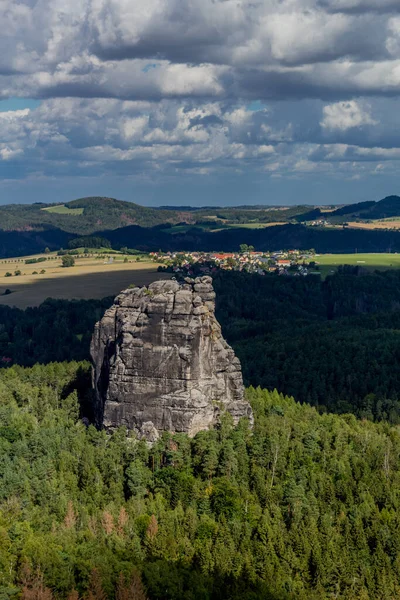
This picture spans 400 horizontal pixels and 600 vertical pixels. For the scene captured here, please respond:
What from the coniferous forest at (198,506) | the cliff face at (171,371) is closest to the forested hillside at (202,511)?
the coniferous forest at (198,506)

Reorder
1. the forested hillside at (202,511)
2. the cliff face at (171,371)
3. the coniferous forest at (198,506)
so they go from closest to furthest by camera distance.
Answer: the forested hillside at (202,511), the coniferous forest at (198,506), the cliff face at (171,371)

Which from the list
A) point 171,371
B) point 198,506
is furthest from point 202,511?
point 171,371

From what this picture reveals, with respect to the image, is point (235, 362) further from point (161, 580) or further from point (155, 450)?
point (161, 580)

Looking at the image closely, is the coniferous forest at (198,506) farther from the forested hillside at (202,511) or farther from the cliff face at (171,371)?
the cliff face at (171,371)

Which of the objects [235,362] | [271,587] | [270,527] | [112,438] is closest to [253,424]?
[235,362]

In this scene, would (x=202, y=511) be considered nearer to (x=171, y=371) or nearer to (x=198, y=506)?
(x=198, y=506)

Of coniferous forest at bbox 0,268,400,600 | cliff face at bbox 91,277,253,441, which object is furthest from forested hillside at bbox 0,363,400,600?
cliff face at bbox 91,277,253,441

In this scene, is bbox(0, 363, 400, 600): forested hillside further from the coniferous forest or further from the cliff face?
the cliff face
